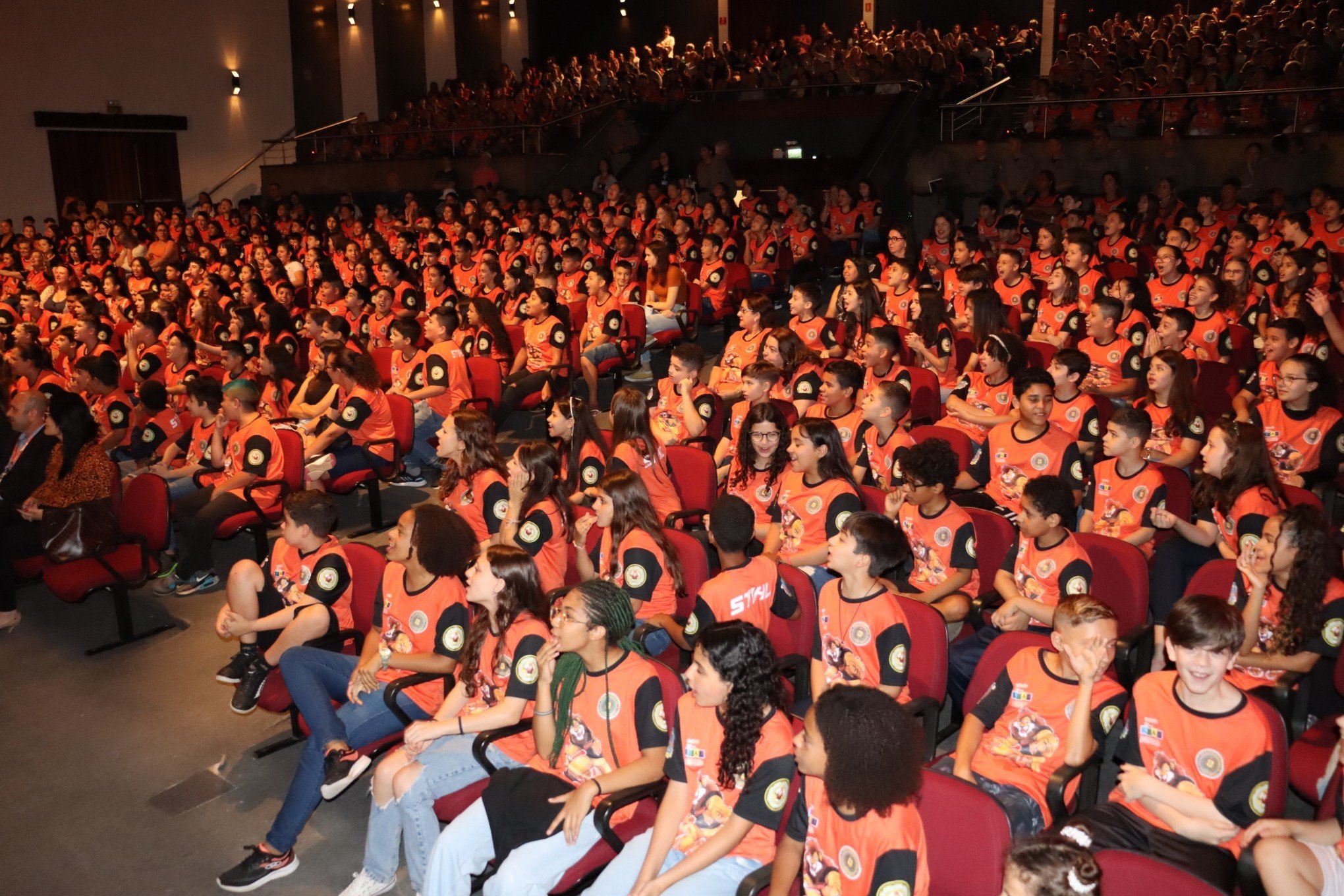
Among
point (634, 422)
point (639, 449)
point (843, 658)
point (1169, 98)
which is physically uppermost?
point (1169, 98)

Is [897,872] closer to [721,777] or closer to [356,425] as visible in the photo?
[721,777]

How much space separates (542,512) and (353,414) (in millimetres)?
2471

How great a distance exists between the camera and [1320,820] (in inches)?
105

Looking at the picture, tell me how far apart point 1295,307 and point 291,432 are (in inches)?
238

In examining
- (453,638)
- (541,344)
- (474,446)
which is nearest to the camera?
(453,638)

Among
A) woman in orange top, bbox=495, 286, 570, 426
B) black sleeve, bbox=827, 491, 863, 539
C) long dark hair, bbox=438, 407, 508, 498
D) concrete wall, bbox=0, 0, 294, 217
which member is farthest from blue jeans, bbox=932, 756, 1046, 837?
concrete wall, bbox=0, 0, 294, 217

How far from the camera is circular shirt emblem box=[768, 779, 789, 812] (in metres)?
2.74

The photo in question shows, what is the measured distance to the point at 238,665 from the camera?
15.0 ft

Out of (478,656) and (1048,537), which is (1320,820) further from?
(478,656)

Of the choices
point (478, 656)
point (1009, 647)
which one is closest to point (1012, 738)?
point (1009, 647)

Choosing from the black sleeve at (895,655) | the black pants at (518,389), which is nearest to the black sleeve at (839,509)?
the black sleeve at (895,655)

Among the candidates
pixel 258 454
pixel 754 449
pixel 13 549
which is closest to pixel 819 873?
pixel 754 449

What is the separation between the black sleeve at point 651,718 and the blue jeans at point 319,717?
3.24ft

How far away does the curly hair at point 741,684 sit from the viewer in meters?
2.74
